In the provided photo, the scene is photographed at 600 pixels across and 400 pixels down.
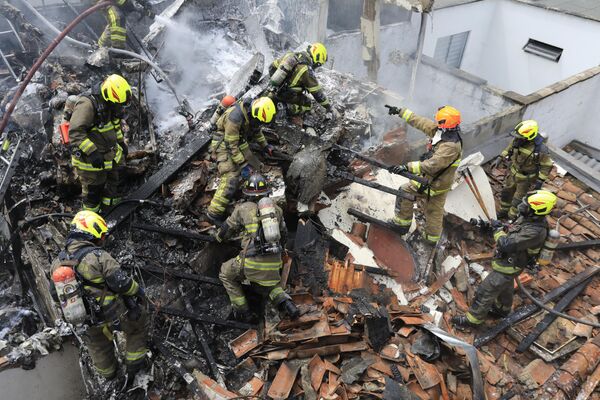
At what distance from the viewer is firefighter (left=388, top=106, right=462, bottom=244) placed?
6.06 meters

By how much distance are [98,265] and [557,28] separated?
14806 mm

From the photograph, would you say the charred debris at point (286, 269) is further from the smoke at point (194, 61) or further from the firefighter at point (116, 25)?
the firefighter at point (116, 25)

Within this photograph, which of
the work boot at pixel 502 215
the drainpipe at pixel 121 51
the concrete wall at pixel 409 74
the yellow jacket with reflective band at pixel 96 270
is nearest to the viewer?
the yellow jacket with reflective band at pixel 96 270

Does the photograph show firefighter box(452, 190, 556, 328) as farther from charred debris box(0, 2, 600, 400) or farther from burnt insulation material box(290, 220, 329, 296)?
burnt insulation material box(290, 220, 329, 296)

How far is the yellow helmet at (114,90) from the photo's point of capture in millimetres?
5152

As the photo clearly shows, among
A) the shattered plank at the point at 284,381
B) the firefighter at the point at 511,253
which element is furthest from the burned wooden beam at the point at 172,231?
the firefighter at the point at 511,253

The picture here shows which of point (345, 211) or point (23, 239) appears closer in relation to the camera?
point (23, 239)

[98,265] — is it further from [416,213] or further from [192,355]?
[416,213]

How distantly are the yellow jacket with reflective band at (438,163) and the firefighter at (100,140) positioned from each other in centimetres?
417

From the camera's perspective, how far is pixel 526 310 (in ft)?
21.2

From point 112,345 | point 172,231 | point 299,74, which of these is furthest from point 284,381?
point 299,74

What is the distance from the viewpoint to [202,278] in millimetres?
5355

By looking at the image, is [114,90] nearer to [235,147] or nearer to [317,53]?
[235,147]

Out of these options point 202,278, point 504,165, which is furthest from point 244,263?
point 504,165
